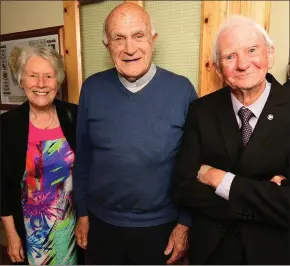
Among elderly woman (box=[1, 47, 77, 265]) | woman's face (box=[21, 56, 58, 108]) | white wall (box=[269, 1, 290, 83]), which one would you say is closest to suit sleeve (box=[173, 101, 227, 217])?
white wall (box=[269, 1, 290, 83])

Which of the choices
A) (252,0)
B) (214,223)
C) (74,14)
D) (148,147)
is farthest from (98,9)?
(214,223)

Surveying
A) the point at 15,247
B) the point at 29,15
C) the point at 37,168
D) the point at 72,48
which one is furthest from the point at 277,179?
the point at 29,15

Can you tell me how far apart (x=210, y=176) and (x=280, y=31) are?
805 mm

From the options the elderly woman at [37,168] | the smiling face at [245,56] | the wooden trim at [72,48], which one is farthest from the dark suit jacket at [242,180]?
the wooden trim at [72,48]

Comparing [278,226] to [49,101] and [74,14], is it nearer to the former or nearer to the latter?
[49,101]

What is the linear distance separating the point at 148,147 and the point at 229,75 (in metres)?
0.47

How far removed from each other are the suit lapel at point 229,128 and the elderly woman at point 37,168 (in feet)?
2.74

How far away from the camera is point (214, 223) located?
117cm

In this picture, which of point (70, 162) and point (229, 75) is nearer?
point (229, 75)

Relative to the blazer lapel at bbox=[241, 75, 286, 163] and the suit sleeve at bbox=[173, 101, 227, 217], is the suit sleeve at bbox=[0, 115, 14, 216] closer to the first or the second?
the suit sleeve at bbox=[173, 101, 227, 217]

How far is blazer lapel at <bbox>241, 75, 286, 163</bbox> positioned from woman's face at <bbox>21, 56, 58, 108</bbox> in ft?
3.46

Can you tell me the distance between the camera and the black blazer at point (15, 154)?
4.97ft

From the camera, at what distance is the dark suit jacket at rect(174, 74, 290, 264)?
3.38 feet

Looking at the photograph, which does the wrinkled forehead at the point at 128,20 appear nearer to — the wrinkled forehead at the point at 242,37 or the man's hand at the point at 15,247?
the wrinkled forehead at the point at 242,37
